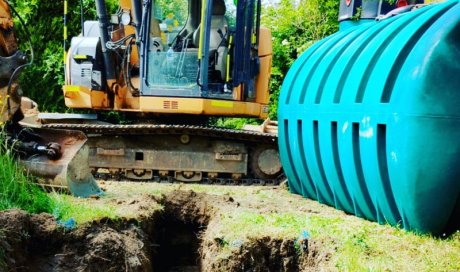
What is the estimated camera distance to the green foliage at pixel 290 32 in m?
16.1

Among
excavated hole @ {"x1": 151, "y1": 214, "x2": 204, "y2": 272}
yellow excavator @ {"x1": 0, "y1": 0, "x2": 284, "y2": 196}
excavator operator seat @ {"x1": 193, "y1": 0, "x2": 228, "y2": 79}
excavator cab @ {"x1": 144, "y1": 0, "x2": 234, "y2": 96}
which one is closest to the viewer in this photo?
excavated hole @ {"x1": 151, "y1": 214, "x2": 204, "y2": 272}

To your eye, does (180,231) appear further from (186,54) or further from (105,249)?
(186,54)

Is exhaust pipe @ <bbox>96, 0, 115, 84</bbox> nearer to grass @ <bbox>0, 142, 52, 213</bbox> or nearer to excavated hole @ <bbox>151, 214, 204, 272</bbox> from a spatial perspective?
excavated hole @ <bbox>151, 214, 204, 272</bbox>

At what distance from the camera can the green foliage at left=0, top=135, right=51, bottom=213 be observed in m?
5.37

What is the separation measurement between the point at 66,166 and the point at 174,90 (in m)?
3.12

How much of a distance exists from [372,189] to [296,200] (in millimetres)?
2068

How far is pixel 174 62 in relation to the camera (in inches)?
372

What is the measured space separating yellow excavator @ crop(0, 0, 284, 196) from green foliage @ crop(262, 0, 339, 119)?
18.7 feet

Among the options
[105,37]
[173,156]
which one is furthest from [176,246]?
[105,37]

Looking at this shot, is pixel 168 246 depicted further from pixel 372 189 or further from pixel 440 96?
pixel 440 96

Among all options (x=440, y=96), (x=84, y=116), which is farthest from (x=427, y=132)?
(x=84, y=116)

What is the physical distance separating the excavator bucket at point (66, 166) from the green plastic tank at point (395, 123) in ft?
7.55

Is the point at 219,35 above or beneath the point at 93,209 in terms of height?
above

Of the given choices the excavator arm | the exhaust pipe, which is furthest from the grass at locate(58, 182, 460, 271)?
the exhaust pipe
